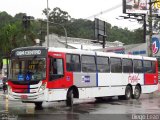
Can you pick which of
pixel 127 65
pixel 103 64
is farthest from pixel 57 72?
pixel 127 65

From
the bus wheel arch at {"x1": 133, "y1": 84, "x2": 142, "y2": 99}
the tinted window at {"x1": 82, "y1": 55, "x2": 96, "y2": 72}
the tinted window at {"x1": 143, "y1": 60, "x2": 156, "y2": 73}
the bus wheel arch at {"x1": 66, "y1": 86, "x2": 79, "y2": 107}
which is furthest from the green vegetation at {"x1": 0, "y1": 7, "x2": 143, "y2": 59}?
the bus wheel arch at {"x1": 66, "y1": 86, "x2": 79, "y2": 107}

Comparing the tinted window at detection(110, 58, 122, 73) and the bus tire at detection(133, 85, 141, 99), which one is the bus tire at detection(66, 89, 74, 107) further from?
the bus tire at detection(133, 85, 141, 99)

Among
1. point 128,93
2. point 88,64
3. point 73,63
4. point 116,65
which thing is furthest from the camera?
point 128,93

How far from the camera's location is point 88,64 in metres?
22.7

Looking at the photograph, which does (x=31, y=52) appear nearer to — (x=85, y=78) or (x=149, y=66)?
(x=85, y=78)

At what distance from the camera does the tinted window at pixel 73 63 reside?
20.9 m

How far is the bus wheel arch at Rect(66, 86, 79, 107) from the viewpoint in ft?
67.9

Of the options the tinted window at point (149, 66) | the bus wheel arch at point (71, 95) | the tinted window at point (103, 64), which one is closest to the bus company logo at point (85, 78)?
the bus wheel arch at point (71, 95)

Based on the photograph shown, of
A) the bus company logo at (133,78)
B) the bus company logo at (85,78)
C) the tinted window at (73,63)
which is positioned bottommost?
the bus company logo at (133,78)

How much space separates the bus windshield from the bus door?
39cm

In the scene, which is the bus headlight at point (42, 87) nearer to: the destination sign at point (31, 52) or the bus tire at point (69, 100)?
the destination sign at point (31, 52)

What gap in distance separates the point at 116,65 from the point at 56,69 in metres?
6.35

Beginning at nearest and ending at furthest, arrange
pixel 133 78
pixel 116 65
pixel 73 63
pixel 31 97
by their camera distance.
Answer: pixel 31 97, pixel 73 63, pixel 116 65, pixel 133 78

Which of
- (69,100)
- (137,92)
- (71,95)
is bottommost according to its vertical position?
(137,92)
